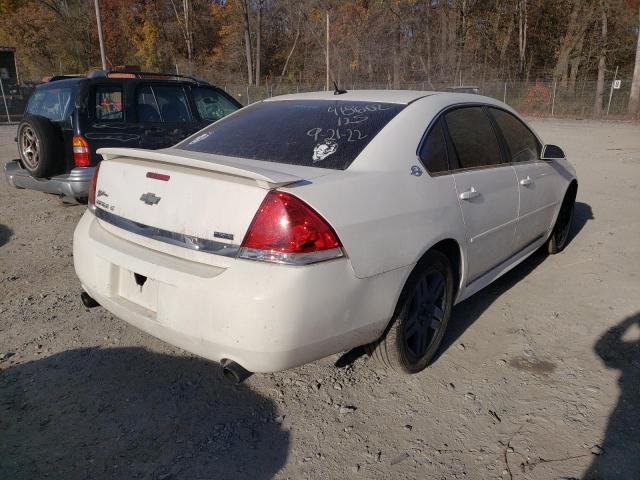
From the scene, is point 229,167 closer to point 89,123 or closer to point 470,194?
point 470,194

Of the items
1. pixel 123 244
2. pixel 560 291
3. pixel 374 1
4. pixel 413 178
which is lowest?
pixel 560 291

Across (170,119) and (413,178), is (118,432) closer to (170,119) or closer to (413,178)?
(413,178)

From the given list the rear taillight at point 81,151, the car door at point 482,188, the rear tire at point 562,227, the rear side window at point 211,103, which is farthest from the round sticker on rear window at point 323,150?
the rear side window at point 211,103

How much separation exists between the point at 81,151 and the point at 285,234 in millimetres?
4496

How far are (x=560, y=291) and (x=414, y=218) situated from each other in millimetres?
2305

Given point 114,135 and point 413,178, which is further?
point 114,135

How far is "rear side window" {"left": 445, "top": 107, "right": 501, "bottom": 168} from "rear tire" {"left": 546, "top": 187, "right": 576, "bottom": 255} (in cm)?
168

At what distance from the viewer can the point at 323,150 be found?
2.73 m

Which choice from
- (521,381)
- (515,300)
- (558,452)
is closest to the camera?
(558,452)

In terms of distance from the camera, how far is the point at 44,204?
276 inches

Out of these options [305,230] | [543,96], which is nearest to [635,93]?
[543,96]

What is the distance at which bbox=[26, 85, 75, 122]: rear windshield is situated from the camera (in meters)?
5.91

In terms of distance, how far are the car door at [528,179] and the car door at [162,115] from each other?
4.22m

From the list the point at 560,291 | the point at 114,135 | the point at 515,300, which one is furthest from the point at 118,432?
the point at 114,135
